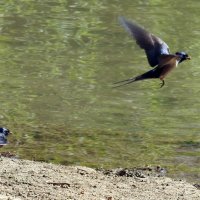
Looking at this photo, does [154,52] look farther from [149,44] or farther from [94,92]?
[94,92]

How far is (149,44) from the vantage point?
7.18 m

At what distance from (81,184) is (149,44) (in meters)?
1.37

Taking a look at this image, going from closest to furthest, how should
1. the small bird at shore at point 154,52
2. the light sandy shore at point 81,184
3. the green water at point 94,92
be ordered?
the light sandy shore at point 81,184 < the small bird at shore at point 154,52 < the green water at point 94,92

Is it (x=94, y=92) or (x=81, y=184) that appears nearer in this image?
(x=81, y=184)

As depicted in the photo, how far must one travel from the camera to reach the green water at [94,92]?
25.6 ft

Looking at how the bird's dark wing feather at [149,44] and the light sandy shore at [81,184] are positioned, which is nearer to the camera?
the light sandy shore at [81,184]

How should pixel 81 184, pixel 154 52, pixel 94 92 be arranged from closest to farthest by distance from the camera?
pixel 81 184
pixel 154 52
pixel 94 92

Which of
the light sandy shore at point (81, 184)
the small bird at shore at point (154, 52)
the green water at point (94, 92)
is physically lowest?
the green water at point (94, 92)

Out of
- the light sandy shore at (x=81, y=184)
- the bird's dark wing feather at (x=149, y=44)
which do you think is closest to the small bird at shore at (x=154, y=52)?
the bird's dark wing feather at (x=149, y=44)

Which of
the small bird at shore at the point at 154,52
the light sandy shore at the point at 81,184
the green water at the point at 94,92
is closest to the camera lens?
the light sandy shore at the point at 81,184

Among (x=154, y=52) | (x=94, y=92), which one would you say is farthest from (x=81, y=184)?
(x=94, y=92)

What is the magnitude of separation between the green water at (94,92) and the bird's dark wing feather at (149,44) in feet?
2.90

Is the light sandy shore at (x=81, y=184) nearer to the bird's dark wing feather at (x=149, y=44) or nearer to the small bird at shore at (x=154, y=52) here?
the small bird at shore at (x=154, y=52)

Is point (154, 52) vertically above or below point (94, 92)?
above
